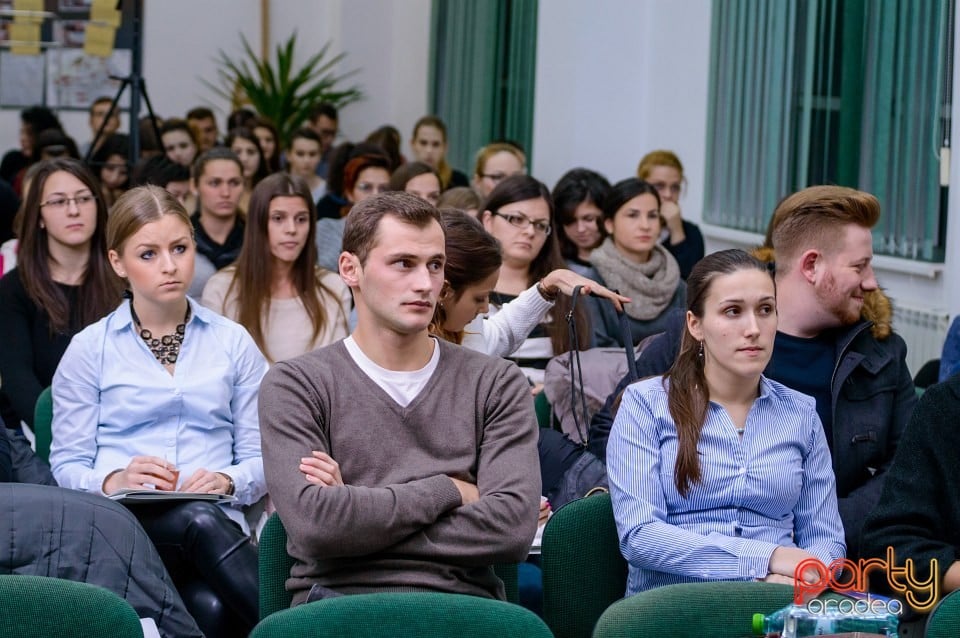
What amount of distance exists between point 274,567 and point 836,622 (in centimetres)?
107

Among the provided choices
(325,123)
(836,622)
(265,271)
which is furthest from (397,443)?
(325,123)

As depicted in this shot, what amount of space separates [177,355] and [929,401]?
1.77 m

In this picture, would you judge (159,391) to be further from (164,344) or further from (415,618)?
(415,618)

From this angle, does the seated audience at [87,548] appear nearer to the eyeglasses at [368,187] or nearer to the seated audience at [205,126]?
the eyeglasses at [368,187]

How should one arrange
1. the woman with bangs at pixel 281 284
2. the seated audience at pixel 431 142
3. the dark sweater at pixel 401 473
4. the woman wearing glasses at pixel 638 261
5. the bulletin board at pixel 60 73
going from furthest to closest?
the bulletin board at pixel 60 73 → the seated audience at pixel 431 142 → the woman wearing glasses at pixel 638 261 → the woman with bangs at pixel 281 284 → the dark sweater at pixel 401 473

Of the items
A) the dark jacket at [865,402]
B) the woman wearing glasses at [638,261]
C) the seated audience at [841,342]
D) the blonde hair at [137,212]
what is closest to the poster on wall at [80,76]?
the woman wearing glasses at [638,261]

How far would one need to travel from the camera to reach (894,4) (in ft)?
17.1

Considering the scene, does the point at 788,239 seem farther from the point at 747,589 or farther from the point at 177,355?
the point at 177,355

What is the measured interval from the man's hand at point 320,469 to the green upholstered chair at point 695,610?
1.85ft

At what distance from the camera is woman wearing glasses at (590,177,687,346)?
4527mm

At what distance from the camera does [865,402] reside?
111 inches

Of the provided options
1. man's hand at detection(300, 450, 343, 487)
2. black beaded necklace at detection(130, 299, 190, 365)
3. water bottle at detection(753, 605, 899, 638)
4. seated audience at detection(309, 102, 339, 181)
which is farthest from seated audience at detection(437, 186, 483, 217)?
seated audience at detection(309, 102, 339, 181)

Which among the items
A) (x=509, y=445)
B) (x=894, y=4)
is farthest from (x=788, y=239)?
(x=894, y=4)

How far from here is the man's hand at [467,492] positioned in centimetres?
229
